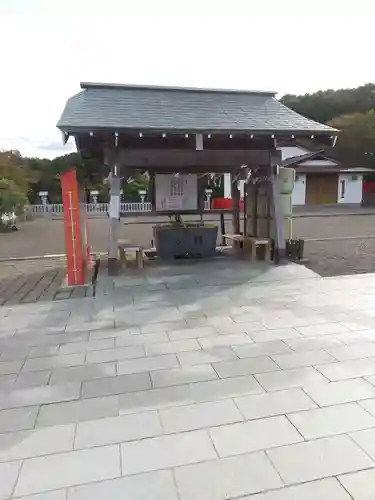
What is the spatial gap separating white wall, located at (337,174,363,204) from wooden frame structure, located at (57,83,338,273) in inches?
834

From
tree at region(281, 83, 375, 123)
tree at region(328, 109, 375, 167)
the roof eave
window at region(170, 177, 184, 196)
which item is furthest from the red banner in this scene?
tree at region(281, 83, 375, 123)

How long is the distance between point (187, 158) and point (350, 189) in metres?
23.3

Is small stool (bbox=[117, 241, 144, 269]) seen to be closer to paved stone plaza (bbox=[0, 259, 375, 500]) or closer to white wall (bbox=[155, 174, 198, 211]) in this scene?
white wall (bbox=[155, 174, 198, 211])

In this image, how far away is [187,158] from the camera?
7.00m

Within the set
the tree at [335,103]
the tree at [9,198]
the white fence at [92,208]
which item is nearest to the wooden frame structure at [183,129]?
the tree at [9,198]

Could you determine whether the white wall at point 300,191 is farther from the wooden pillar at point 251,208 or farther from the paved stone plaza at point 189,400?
the paved stone plaza at point 189,400

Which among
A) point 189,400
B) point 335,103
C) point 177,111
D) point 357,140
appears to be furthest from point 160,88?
point 335,103

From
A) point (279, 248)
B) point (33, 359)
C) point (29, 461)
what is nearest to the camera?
point (29, 461)

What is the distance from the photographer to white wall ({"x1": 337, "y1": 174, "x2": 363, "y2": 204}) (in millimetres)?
26594

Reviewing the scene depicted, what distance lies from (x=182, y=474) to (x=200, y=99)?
690 cm

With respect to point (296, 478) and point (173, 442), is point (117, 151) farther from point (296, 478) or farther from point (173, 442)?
point (296, 478)

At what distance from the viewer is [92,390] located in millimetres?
2766

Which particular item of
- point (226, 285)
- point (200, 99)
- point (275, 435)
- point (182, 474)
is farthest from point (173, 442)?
point (200, 99)

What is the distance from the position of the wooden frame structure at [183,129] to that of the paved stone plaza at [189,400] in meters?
2.90
